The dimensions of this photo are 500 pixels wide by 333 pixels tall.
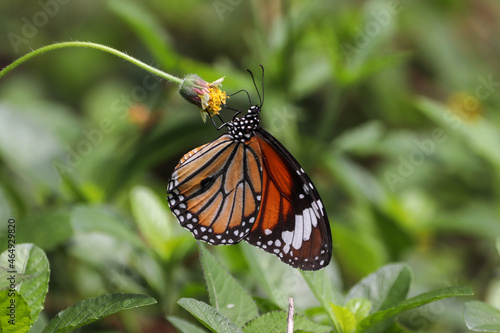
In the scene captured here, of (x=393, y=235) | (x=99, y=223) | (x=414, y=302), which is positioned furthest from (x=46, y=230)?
(x=393, y=235)

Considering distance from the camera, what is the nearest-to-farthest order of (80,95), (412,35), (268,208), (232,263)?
(268,208) < (232,263) < (80,95) < (412,35)

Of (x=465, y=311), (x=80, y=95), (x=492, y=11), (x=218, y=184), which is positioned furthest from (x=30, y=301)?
(x=492, y=11)

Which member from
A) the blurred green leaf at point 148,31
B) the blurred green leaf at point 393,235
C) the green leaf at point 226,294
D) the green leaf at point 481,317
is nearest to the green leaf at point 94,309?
the green leaf at point 226,294

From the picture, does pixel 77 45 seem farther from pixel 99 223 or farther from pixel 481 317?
pixel 481 317

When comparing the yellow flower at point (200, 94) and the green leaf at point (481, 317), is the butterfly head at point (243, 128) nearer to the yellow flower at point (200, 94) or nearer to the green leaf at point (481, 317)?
the yellow flower at point (200, 94)

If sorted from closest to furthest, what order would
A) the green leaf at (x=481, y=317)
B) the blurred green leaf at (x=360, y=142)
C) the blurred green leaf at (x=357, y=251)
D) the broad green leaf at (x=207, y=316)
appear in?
the broad green leaf at (x=207, y=316) → the green leaf at (x=481, y=317) → the blurred green leaf at (x=357, y=251) → the blurred green leaf at (x=360, y=142)

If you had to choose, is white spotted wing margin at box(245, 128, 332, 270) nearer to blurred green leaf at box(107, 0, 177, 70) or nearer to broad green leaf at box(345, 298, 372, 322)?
broad green leaf at box(345, 298, 372, 322)

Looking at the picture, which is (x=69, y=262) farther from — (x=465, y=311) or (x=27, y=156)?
(x=465, y=311)
